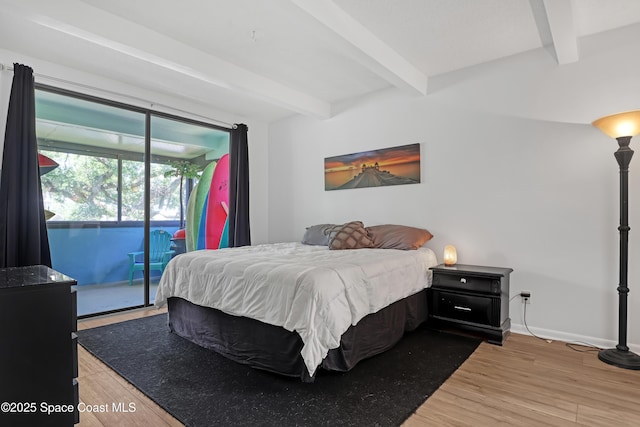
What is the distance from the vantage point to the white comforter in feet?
6.42

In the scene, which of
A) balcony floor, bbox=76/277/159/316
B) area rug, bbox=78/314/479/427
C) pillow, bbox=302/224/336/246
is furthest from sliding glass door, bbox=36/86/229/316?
pillow, bbox=302/224/336/246

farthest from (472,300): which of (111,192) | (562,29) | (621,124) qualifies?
(111,192)

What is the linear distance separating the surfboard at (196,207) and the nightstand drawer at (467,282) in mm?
3115

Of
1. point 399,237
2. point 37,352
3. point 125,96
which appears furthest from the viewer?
point 125,96

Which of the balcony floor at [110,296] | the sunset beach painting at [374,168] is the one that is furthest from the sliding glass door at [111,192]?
the sunset beach painting at [374,168]

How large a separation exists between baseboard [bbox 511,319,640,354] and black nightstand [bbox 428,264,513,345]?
0.37ft

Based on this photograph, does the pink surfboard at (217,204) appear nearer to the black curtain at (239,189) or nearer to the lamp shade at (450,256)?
the black curtain at (239,189)

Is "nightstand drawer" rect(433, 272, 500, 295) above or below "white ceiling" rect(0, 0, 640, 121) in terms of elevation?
below

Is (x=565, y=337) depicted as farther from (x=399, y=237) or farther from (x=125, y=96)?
(x=125, y=96)

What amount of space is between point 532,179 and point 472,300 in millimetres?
1200

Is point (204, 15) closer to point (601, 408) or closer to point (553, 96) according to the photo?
point (553, 96)

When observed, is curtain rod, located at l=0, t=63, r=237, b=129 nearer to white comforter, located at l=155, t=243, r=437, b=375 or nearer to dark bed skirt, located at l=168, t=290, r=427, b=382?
white comforter, located at l=155, t=243, r=437, b=375

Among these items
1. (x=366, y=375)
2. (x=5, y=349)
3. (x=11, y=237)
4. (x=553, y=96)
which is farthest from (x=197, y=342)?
(x=553, y=96)

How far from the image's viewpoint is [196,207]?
4.56m
